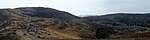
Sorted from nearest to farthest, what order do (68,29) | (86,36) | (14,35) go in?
(14,35)
(86,36)
(68,29)

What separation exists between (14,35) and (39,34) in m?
16.8

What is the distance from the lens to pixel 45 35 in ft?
390

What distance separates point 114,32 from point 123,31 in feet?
18.4

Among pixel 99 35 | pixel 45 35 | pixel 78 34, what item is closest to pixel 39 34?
→ pixel 45 35

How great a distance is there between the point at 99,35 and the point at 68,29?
688 inches

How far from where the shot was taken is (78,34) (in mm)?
139875

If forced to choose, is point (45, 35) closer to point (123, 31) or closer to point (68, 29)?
point (68, 29)

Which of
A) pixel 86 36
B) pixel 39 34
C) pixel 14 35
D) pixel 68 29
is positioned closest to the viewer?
pixel 14 35

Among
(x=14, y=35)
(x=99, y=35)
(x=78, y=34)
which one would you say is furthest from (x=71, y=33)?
(x=14, y=35)

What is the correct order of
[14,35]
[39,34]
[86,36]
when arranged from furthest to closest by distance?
[86,36] → [39,34] → [14,35]

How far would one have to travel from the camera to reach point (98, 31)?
149 metres

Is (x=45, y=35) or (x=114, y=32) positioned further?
(x=114, y=32)

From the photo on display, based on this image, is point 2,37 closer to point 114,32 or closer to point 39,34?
point 39,34

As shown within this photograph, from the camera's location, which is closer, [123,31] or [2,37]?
[2,37]
